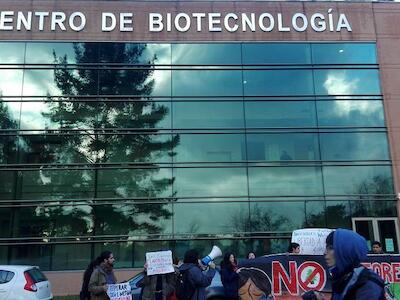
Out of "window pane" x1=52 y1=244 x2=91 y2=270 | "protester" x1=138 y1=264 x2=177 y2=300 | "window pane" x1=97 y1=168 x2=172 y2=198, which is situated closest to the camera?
"protester" x1=138 y1=264 x2=177 y2=300

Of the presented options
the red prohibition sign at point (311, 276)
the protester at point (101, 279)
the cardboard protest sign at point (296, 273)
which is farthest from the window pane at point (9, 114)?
the red prohibition sign at point (311, 276)

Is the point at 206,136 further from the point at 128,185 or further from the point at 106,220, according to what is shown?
the point at 106,220

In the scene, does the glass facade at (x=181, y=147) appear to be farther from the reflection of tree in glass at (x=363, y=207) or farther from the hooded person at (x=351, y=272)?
the hooded person at (x=351, y=272)

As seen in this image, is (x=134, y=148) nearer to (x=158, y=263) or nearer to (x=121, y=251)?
(x=121, y=251)

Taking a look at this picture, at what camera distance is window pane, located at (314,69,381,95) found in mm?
19375

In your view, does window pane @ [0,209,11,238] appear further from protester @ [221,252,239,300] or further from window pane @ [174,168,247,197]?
protester @ [221,252,239,300]

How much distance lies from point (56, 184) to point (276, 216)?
8319 millimetres

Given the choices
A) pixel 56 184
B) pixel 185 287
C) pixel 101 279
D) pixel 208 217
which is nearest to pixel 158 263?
pixel 185 287

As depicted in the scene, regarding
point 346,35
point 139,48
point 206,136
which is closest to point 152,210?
point 206,136

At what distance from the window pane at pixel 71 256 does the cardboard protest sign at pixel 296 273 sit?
10.9 meters

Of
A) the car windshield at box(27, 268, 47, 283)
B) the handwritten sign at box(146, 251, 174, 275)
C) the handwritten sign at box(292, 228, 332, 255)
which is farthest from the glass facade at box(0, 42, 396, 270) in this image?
the handwritten sign at box(292, 228, 332, 255)

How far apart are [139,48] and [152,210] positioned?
6616 millimetres

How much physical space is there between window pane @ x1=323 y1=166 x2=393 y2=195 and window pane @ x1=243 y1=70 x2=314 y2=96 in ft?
11.1

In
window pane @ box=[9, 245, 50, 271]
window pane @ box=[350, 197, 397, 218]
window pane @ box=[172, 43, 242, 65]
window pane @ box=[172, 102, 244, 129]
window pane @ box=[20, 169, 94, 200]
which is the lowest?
window pane @ box=[9, 245, 50, 271]
